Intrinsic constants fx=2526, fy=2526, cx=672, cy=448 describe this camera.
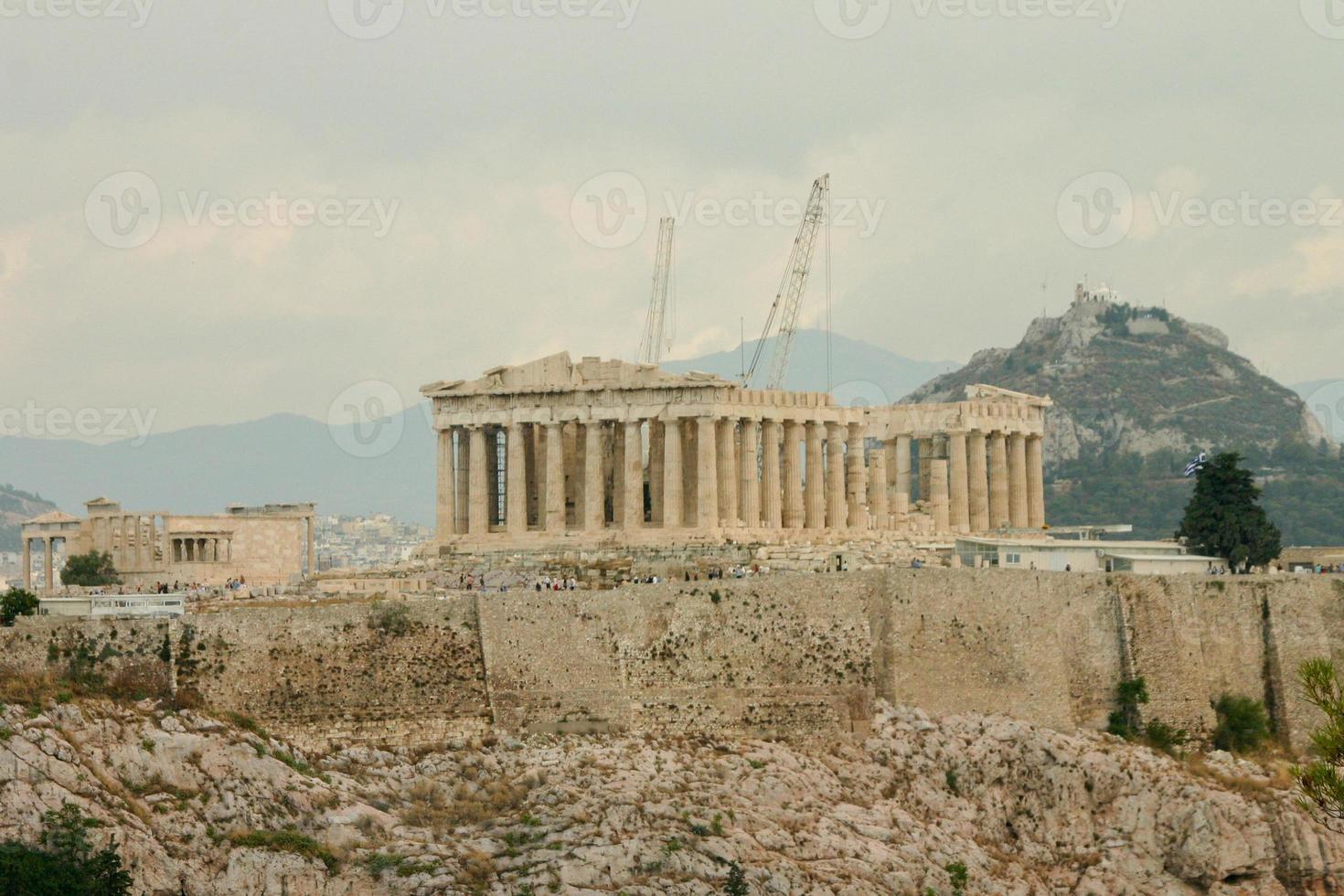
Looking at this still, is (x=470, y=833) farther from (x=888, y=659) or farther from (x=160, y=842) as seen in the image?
(x=888, y=659)

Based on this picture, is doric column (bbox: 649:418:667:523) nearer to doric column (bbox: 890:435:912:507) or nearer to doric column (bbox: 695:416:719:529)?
doric column (bbox: 695:416:719:529)

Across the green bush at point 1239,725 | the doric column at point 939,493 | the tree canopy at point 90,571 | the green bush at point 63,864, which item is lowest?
the green bush at point 63,864

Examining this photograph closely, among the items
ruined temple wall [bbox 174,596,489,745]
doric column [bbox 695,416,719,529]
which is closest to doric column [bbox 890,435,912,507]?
doric column [bbox 695,416,719,529]

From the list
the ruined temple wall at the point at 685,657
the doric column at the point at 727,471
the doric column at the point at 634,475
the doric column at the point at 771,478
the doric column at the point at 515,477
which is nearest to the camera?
the ruined temple wall at the point at 685,657

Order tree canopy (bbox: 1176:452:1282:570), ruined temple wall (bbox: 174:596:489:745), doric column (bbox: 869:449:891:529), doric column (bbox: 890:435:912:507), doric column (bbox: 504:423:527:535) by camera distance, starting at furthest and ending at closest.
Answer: doric column (bbox: 890:435:912:507), doric column (bbox: 869:449:891:529), doric column (bbox: 504:423:527:535), tree canopy (bbox: 1176:452:1282:570), ruined temple wall (bbox: 174:596:489:745)

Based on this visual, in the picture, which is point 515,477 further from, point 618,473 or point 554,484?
point 618,473

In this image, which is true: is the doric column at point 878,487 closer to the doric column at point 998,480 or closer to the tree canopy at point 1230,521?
the doric column at point 998,480

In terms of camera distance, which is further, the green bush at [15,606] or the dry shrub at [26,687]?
the green bush at [15,606]

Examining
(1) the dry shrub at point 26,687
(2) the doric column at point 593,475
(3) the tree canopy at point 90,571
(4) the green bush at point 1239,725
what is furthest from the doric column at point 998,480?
(1) the dry shrub at point 26,687
